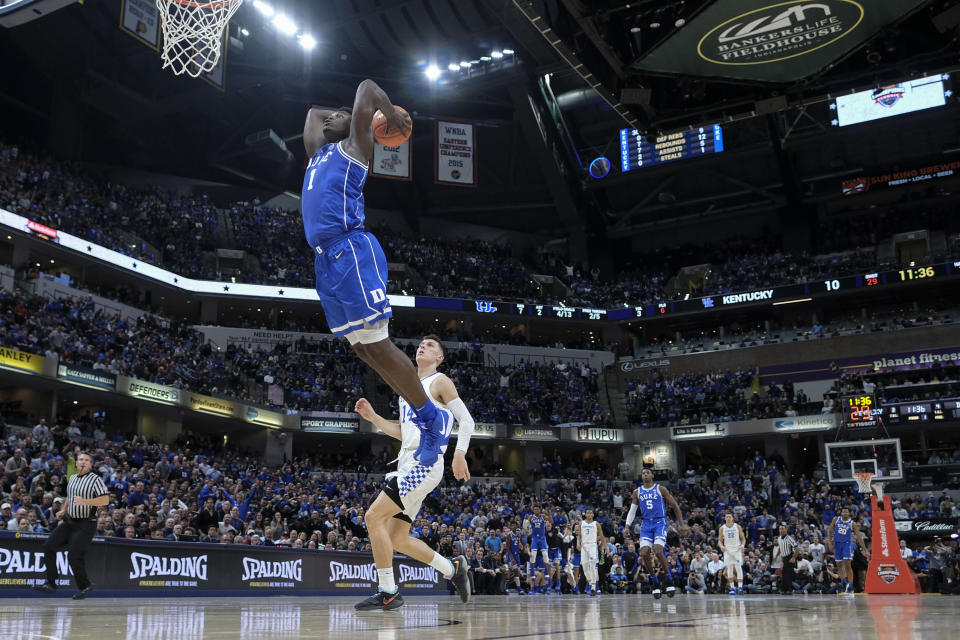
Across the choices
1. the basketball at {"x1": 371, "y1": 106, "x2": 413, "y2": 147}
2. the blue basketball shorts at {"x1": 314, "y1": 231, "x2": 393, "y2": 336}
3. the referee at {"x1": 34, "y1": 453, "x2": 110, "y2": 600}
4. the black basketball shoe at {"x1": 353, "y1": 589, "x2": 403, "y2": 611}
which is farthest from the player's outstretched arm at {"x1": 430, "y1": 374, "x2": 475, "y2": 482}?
the referee at {"x1": 34, "y1": 453, "x2": 110, "y2": 600}

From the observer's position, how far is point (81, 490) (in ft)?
33.3

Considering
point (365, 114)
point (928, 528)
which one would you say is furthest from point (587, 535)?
point (365, 114)

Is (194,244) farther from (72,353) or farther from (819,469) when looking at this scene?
(819,469)

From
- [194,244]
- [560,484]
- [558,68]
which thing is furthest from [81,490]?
[558,68]

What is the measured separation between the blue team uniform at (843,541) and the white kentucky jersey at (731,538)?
8.56 ft

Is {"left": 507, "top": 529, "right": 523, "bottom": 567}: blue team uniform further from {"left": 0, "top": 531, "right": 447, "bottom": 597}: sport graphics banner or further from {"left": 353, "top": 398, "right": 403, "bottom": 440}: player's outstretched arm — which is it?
{"left": 353, "top": 398, "right": 403, "bottom": 440}: player's outstretched arm

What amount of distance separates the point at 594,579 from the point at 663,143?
101 ft

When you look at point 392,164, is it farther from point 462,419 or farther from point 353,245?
point 353,245

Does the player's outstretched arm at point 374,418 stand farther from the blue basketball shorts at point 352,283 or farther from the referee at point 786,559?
the referee at point 786,559

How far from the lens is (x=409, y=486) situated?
7.04 meters

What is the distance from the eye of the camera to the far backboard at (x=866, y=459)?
27.3 m

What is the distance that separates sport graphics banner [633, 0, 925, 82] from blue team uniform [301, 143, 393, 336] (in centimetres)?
751

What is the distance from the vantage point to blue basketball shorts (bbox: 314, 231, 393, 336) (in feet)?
17.6

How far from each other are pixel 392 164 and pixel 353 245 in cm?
3523
